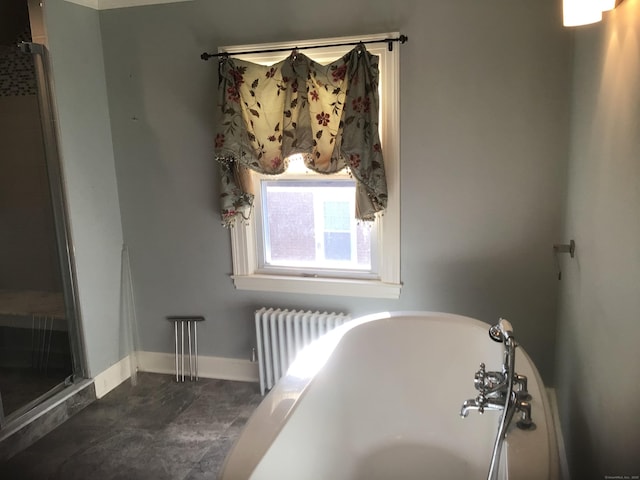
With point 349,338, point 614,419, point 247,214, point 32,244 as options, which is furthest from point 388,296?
point 32,244

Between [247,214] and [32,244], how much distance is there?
1.19 metres

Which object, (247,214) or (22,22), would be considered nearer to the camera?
(22,22)

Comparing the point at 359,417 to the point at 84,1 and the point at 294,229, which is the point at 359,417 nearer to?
the point at 294,229

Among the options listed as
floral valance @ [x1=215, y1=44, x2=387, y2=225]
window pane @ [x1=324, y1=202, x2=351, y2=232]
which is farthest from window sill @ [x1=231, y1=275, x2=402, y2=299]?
floral valance @ [x1=215, y1=44, x2=387, y2=225]

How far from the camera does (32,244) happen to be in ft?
9.57

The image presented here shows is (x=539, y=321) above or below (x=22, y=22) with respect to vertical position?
below

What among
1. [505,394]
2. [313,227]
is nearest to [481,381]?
[505,394]

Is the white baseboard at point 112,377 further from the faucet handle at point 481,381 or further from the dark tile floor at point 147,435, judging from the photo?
the faucet handle at point 481,381

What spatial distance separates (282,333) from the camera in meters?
3.01

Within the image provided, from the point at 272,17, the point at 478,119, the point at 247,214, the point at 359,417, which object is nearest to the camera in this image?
the point at 359,417

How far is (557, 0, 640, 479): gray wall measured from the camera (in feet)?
4.25

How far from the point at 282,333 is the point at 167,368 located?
94 cm

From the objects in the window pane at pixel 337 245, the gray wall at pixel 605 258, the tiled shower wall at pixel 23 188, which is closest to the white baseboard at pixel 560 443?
the gray wall at pixel 605 258

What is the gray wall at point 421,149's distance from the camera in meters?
2.53
